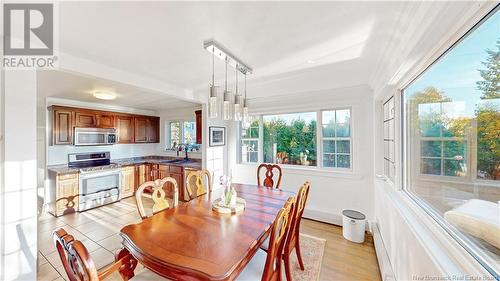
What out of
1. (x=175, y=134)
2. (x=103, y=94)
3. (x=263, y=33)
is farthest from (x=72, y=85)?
(x=263, y=33)

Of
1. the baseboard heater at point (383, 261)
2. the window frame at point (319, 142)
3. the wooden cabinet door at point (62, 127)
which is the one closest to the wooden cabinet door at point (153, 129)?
the wooden cabinet door at point (62, 127)

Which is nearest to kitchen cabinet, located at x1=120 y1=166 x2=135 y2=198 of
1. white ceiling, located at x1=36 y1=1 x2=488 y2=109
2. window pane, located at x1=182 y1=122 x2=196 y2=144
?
window pane, located at x1=182 y1=122 x2=196 y2=144

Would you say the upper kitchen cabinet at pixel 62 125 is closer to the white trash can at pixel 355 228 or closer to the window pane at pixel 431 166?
the white trash can at pixel 355 228

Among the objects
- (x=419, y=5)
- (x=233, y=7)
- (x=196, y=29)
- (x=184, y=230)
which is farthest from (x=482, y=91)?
(x=184, y=230)

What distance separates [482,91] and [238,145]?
3.83 m

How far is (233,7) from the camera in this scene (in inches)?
50.3

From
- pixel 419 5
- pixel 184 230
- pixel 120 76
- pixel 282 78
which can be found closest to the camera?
pixel 419 5

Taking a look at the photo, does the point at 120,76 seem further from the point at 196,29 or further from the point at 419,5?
the point at 419,5

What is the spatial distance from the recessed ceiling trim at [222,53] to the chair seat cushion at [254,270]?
1809 millimetres

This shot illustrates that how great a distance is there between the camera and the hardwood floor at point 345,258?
2043mm

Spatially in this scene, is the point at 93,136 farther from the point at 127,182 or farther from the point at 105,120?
the point at 127,182

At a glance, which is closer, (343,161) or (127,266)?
(127,266)

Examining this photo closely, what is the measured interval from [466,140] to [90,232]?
439 centimetres

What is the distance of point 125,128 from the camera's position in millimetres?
4883
